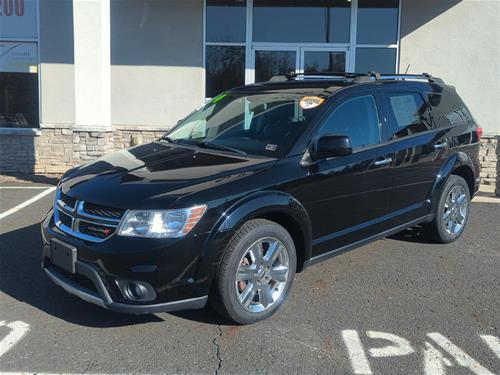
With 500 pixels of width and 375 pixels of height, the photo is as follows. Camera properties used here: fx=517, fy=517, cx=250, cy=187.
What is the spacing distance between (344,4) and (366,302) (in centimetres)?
856

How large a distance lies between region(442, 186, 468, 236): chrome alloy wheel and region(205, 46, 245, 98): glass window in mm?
6635

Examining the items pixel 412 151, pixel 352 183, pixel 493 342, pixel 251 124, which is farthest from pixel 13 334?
pixel 412 151

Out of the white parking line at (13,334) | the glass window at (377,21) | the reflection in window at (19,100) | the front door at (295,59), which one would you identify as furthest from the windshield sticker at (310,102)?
the reflection in window at (19,100)

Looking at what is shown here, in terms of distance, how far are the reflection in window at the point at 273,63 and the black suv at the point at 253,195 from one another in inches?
240

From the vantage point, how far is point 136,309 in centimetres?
331

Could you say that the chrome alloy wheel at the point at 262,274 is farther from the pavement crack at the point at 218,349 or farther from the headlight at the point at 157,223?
the headlight at the point at 157,223

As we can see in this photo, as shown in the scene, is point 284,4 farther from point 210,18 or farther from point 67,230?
point 67,230

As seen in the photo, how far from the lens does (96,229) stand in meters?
3.44

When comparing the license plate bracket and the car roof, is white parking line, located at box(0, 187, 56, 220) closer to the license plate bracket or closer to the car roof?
the license plate bracket

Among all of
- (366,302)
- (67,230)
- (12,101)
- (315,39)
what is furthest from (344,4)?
(67,230)

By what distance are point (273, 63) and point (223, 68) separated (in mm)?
1110

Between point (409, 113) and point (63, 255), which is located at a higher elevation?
point (409, 113)

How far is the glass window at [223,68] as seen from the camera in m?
11.3

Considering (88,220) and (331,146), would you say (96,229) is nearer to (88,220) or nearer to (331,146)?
(88,220)
